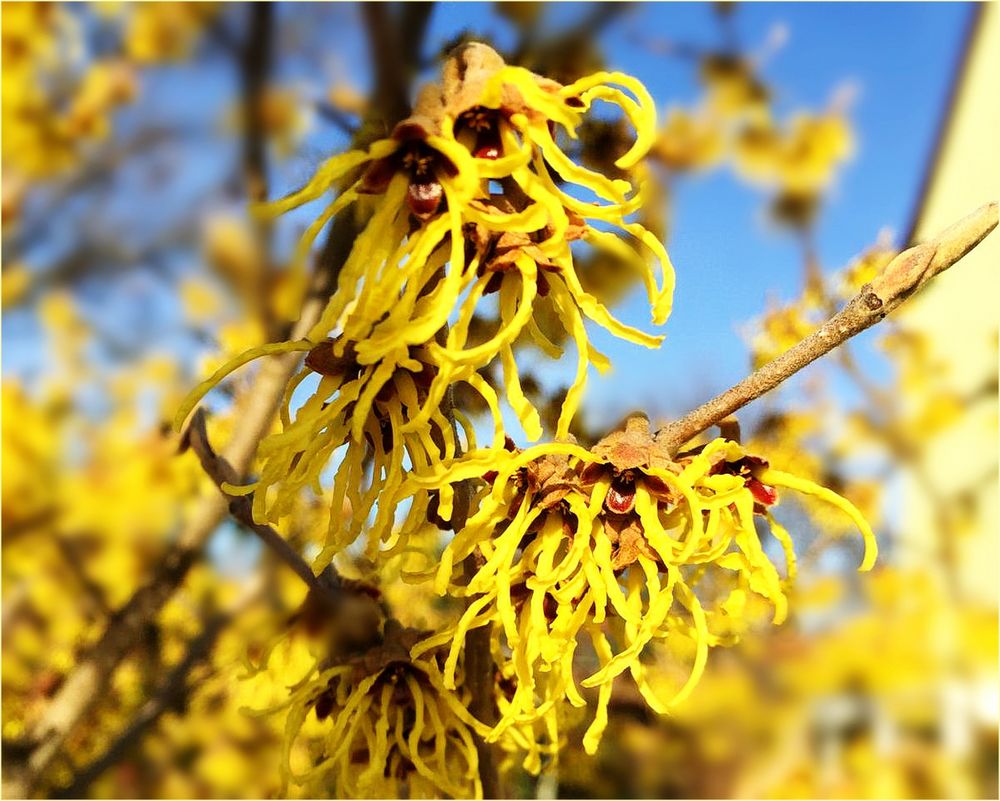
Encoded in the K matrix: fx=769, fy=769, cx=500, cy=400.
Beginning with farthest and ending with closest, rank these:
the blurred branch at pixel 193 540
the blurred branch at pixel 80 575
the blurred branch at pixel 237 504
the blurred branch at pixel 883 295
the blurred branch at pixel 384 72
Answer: the blurred branch at pixel 80 575 < the blurred branch at pixel 193 540 < the blurred branch at pixel 384 72 < the blurred branch at pixel 237 504 < the blurred branch at pixel 883 295

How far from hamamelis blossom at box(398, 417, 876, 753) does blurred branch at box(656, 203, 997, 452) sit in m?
0.06

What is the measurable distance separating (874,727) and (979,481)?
92 centimetres

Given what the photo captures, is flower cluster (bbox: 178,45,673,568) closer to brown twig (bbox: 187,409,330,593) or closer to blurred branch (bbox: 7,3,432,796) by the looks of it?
brown twig (bbox: 187,409,330,593)

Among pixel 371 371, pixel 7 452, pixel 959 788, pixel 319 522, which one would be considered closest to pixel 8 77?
pixel 7 452

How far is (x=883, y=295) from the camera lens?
29 centimetres

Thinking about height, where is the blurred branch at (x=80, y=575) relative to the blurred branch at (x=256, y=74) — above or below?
below

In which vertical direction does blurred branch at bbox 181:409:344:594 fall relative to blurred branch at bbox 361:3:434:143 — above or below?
below

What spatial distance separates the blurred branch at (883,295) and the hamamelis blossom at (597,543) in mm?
55

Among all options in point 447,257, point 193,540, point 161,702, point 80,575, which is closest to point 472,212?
point 447,257

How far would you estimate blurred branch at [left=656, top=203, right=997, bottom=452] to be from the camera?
0.28m

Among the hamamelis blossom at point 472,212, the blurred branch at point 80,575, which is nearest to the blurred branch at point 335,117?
the hamamelis blossom at point 472,212

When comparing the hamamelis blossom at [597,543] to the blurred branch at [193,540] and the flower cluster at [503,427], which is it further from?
the blurred branch at [193,540]

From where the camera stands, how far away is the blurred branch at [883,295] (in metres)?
0.28

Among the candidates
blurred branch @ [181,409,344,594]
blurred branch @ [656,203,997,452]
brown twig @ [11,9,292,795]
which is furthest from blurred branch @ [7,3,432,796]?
blurred branch @ [656,203,997,452]
